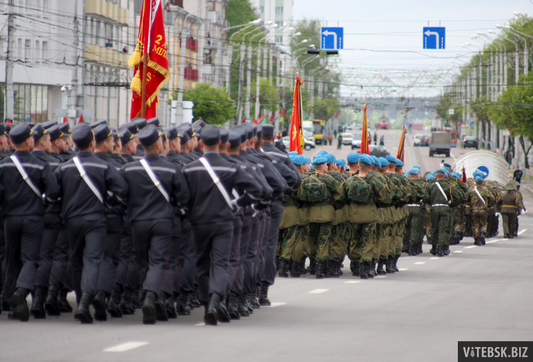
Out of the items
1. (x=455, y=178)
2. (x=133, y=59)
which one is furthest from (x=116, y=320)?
(x=455, y=178)

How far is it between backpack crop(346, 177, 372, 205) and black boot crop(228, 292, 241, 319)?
17.4 ft

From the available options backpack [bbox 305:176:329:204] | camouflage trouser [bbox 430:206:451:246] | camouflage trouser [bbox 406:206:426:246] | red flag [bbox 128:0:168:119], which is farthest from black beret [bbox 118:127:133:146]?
camouflage trouser [bbox 430:206:451:246]

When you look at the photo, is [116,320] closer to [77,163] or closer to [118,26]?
[77,163]

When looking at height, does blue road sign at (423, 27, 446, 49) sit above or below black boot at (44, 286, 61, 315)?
above

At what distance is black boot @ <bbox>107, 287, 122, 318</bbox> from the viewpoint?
9.49 m

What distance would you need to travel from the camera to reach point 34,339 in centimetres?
809

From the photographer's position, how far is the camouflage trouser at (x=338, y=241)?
15008mm

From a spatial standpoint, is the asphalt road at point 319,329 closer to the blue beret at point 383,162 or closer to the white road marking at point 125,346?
the white road marking at point 125,346

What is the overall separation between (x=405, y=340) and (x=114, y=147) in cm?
375

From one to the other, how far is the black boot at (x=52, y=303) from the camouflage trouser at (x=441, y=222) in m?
12.6

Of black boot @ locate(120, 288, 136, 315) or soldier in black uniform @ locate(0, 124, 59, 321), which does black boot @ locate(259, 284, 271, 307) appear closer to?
black boot @ locate(120, 288, 136, 315)

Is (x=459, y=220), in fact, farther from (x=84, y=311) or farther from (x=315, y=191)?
(x=84, y=311)

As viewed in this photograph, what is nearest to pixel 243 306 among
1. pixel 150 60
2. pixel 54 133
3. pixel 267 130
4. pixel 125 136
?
pixel 125 136

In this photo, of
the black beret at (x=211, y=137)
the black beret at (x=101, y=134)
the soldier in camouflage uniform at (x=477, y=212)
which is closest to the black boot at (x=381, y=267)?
the black beret at (x=211, y=137)
